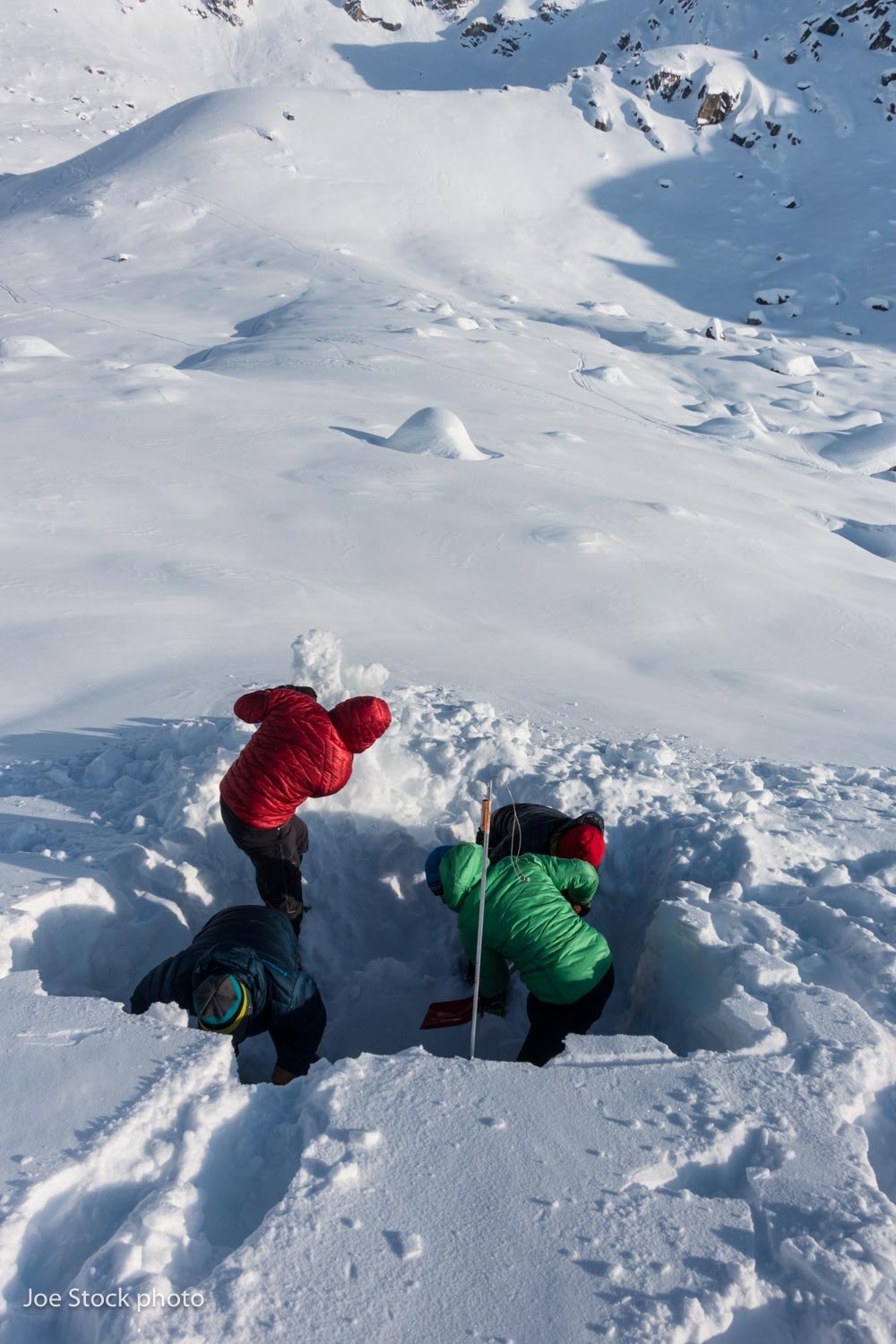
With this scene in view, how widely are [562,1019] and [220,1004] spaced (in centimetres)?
124

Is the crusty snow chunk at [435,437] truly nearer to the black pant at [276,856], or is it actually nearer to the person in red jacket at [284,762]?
the person in red jacket at [284,762]

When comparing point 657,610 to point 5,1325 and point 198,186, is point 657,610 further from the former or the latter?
point 198,186

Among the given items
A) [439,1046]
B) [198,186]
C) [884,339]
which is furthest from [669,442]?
[198,186]

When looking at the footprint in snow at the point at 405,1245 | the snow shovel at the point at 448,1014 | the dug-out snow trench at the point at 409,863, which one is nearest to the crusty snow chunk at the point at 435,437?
the dug-out snow trench at the point at 409,863

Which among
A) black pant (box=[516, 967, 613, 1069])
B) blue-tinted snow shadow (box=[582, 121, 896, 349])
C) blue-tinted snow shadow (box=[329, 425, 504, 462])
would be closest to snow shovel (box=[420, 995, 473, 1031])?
black pant (box=[516, 967, 613, 1069])

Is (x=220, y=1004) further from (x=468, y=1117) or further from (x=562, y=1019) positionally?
(x=562, y=1019)

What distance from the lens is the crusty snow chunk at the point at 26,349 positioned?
13098mm

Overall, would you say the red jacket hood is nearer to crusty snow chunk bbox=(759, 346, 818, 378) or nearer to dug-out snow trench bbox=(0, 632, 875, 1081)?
dug-out snow trench bbox=(0, 632, 875, 1081)

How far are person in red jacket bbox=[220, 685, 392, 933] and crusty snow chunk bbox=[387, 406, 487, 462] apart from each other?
6385mm

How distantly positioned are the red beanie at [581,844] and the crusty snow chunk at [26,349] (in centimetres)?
1284

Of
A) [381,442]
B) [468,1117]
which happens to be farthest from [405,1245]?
[381,442]

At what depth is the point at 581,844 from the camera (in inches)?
131

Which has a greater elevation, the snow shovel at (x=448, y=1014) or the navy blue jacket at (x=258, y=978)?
the navy blue jacket at (x=258, y=978)

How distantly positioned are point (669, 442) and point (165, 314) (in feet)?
47.1
